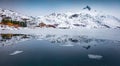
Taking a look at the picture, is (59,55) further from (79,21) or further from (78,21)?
(79,21)

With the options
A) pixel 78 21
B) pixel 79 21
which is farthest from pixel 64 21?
pixel 79 21

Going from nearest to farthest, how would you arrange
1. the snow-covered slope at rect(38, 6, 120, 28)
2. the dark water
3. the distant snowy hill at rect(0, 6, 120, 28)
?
1. the dark water
2. the distant snowy hill at rect(0, 6, 120, 28)
3. the snow-covered slope at rect(38, 6, 120, 28)

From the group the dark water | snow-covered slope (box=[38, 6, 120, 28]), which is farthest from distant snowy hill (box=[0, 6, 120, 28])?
the dark water

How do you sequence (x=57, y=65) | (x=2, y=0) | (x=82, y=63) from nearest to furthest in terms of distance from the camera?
(x=57, y=65), (x=82, y=63), (x=2, y=0)

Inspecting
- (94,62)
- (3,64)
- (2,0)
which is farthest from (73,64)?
(2,0)

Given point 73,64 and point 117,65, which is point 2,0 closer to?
point 73,64

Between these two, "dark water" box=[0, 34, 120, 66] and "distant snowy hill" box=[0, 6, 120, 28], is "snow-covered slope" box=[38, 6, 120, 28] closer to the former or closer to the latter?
"distant snowy hill" box=[0, 6, 120, 28]

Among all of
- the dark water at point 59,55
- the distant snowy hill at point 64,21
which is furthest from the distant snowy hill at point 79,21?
the dark water at point 59,55

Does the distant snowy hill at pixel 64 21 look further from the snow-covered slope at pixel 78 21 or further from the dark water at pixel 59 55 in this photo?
the dark water at pixel 59 55

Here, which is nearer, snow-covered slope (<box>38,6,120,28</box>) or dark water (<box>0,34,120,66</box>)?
dark water (<box>0,34,120,66</box>)

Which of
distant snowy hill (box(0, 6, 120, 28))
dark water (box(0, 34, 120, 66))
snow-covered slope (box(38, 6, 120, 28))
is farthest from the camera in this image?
snow-covered slope (box(38, 6, 120, 28))

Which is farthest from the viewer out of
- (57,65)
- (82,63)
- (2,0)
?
(2,0)
